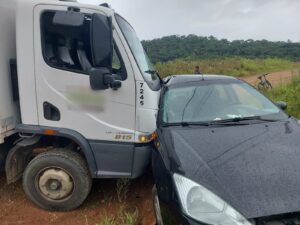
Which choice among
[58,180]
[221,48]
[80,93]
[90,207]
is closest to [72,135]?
[80,93]

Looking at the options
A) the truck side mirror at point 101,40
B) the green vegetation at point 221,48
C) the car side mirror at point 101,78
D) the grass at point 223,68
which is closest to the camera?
the truck side mirror at point 101,40

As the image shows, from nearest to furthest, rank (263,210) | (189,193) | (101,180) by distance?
(263,210) → (189,193) → (101,180)

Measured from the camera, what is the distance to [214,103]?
412cm

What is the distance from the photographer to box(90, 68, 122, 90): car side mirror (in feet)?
12.6

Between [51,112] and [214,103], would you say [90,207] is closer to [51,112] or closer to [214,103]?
[51,112]

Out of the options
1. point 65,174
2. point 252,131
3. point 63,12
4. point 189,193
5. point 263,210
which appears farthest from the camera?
point 65,174

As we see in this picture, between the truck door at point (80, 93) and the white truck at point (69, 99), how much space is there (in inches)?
0.4

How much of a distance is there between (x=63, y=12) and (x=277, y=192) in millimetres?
2910

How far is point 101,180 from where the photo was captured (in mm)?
5297

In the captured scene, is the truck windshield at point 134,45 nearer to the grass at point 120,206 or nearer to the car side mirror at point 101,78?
the car side mirror at point 101,78

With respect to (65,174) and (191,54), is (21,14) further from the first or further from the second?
(191,54)

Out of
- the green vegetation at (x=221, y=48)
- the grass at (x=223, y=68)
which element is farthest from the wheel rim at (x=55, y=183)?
the green vegetation at (x=221, y=48)

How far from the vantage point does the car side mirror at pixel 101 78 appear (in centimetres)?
385

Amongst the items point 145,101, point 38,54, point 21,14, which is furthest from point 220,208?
point 21,14
